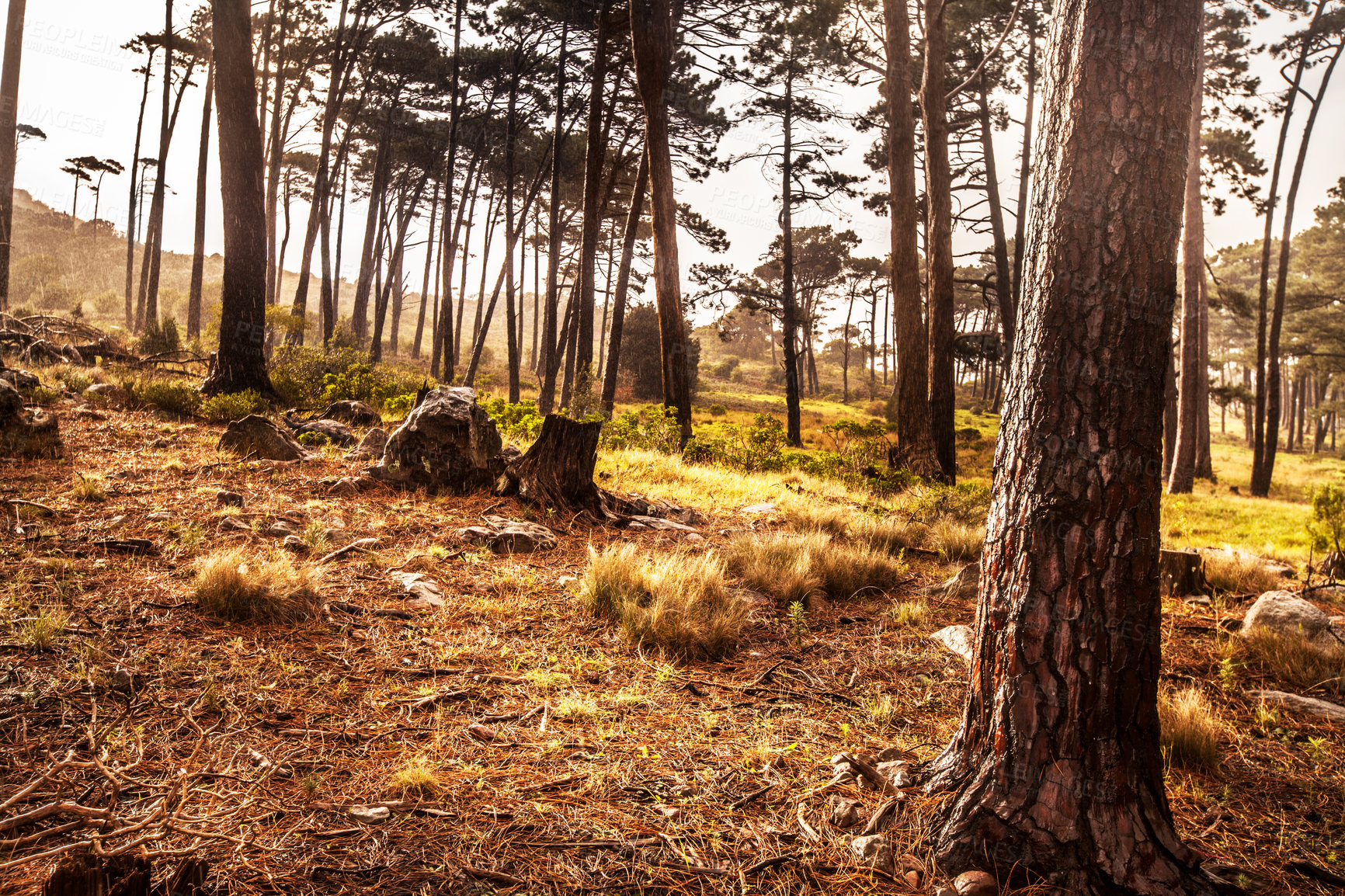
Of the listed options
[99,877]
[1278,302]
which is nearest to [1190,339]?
[1278,302]

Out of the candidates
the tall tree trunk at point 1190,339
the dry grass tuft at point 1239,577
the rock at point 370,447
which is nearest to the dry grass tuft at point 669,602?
the rock at point 370,447

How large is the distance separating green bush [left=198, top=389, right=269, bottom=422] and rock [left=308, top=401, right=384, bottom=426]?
1.92 feet

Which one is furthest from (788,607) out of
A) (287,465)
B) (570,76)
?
(570,76)

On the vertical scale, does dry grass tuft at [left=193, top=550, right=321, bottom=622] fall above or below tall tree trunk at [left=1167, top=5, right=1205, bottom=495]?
below

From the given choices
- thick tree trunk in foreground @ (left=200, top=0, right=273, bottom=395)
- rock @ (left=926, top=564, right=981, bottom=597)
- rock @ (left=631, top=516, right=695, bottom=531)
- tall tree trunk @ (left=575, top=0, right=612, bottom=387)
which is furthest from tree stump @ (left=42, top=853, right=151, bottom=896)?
tall tree trunk @ (left=575, top=0, right=612, bottom=387)

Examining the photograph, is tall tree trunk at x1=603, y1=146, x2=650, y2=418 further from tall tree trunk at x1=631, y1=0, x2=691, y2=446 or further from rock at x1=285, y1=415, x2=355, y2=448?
rock at x1=285, y1=415, x2=355, y2=448

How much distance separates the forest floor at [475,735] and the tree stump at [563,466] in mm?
1655

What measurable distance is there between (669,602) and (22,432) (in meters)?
5.28

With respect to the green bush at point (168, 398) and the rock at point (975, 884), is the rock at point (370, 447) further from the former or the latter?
the rock at point (975, 884)

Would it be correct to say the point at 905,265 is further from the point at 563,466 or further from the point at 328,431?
the point at 328,431

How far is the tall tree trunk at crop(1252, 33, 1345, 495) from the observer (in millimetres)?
14172

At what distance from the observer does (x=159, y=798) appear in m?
1.60

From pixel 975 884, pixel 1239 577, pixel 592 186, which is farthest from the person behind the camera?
pixel 592 186

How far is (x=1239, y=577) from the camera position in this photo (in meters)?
4.59
